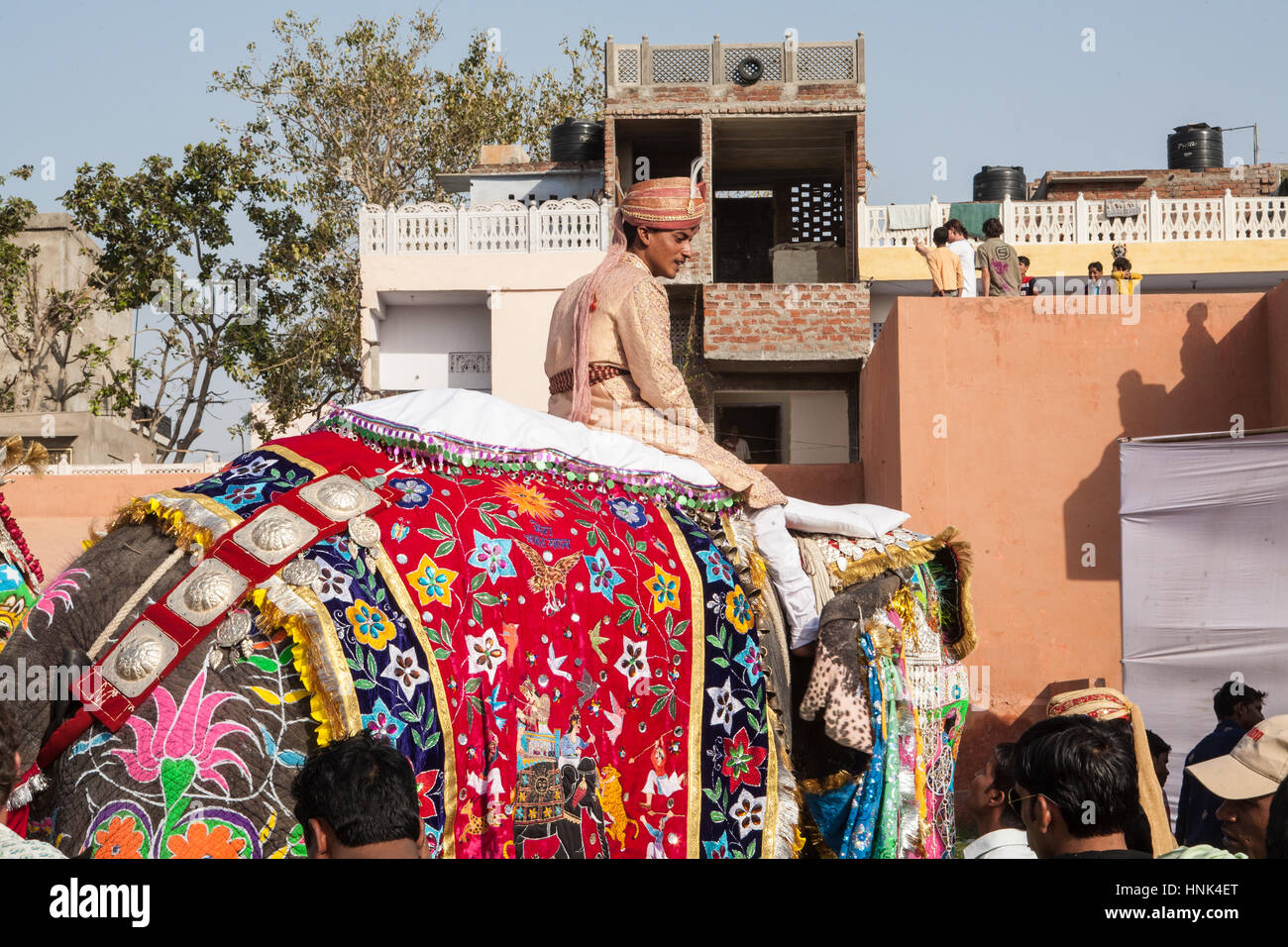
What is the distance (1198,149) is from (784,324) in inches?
376

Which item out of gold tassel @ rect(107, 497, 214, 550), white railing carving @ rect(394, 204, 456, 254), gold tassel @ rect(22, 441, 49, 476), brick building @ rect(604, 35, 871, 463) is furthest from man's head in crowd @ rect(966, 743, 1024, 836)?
white railing carving @ rect(394, 204, 456, 254)

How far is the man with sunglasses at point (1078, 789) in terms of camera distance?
3.00 m

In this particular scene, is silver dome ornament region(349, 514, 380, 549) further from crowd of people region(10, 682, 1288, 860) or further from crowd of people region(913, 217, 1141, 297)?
crowd of people region(913, 217, 1141, 297)

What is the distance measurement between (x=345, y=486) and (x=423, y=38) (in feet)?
71.3

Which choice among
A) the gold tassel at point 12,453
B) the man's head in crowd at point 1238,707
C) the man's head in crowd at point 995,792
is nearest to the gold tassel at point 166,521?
the gold tassel at point 12,453

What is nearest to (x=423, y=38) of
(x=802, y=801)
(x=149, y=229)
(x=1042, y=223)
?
(x=149, y=229)

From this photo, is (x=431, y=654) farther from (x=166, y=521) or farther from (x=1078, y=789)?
(x=1078, y=789)

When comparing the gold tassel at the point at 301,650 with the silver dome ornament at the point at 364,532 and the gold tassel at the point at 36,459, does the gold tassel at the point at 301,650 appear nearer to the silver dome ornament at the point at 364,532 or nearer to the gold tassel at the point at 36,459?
the silver dome ornament at the point at 364,532

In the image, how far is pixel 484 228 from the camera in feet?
69.7

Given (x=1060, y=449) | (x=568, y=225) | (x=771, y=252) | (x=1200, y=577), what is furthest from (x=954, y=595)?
(x=771, y=252)

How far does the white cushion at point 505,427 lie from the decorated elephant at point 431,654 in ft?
0.05

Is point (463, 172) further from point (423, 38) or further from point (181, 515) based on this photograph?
point (181, 515)

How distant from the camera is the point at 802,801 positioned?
14.5 ft
